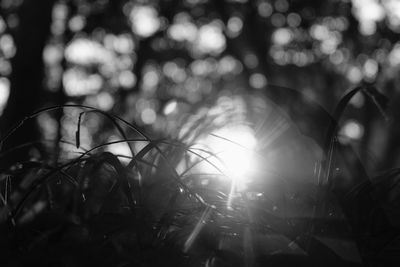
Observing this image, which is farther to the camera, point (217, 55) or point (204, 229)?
point (217, 55)

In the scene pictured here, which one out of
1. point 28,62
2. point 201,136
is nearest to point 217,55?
point 28,62

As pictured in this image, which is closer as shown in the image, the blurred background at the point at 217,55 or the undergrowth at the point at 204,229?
the undergrowth at the point at 204,229

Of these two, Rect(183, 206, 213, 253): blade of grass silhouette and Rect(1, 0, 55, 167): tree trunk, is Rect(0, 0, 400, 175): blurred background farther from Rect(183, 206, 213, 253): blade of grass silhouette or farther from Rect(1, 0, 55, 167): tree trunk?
Rect(183, 206, 213, 253): blade of grass silhouette

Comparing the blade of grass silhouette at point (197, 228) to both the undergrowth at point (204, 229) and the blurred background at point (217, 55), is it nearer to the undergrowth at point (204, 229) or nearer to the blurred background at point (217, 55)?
the undergrowth at point (204, 229)

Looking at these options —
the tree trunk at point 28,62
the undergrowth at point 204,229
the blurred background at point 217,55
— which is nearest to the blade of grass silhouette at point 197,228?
the undergrowth at point 204,229

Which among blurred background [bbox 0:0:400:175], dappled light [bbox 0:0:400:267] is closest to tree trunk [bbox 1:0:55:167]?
dappled light [bbox 0:0:400:267]

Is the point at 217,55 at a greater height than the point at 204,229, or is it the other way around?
the point at 217,55

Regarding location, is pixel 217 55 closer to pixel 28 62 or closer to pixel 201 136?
pixel 28 62

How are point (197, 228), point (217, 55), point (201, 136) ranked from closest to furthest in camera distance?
point (197, 228)
point (201, 136)
point (217, 55)

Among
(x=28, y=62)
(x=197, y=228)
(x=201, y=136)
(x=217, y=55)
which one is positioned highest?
(x=217, y=55)

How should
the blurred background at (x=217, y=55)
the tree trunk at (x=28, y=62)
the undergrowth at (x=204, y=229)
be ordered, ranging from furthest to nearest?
the blurred background at (x=217, y=55), the tree trunk at (x=28, y=62), the undergrowth at (x=204, y=229)

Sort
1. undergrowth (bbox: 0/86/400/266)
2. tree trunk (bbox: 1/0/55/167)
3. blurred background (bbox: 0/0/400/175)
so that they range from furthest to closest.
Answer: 1. blurred background (bbox: 0/0/400/175)
2. tree trunk (bbox: 1/0/55/167)
3. undergrowth (bbox: 0/86/400/266)
